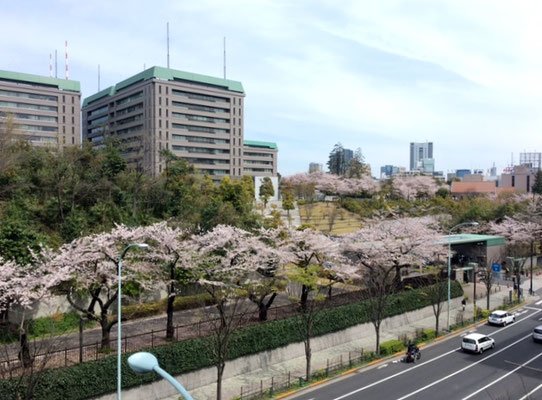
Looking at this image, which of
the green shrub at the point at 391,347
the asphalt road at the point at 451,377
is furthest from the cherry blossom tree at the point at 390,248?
the asphalt road at the point at 451,377

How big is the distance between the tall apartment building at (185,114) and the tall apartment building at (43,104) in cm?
605

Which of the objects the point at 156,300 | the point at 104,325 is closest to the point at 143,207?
the point at 156,300

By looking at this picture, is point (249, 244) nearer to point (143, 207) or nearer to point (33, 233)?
point (33, 233)

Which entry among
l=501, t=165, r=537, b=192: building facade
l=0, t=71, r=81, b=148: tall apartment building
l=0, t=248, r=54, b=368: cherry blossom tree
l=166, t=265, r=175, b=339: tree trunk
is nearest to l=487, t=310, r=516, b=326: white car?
l=166, t=265, r=175, b=339: tree trunk

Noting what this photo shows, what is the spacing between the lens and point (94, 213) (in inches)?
1387

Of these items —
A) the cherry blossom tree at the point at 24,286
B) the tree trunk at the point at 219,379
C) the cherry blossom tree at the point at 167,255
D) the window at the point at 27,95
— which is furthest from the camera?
the window at the point at 27,95

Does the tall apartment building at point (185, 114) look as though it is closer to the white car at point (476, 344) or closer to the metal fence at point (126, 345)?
the metal fence at point (126, 345)

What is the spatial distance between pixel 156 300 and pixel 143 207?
14931 millimetres

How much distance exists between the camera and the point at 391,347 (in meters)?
28.0

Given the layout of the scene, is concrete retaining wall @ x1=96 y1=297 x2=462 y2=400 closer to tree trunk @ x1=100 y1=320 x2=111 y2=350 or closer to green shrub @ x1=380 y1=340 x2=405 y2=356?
tree trunk @ x1=100 y1=320 x2=111 y2=350

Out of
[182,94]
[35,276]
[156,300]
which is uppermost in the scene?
[182,94]

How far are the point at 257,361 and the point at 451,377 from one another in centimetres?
1089

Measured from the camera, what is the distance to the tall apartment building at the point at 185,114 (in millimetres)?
80688

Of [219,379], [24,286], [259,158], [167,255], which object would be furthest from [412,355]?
[259,158]
